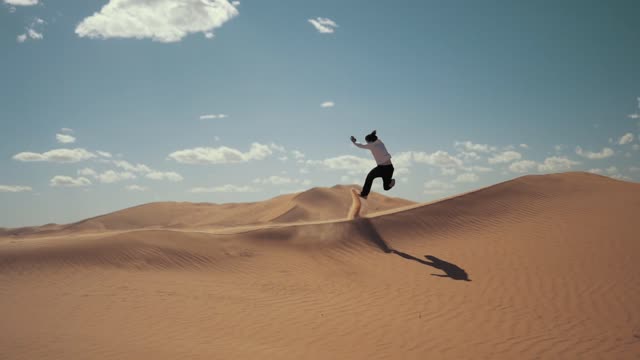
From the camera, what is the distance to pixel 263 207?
4859 centimetres

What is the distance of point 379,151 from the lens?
1022cm

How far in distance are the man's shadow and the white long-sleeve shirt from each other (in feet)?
10.6

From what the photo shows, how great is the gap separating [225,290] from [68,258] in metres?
4.40

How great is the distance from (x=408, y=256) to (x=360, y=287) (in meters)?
2.85

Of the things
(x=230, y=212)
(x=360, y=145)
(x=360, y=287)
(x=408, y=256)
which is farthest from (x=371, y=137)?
(x=230, y=212)

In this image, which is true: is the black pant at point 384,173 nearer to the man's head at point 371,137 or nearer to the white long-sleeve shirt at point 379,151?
the white long-sleeve shirt at point 379,151

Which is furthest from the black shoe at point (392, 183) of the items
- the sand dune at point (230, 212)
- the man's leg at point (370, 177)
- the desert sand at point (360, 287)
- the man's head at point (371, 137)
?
the sand dune at point (230, 212)

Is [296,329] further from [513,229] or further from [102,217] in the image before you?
[102,217]

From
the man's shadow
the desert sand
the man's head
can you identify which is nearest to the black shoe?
the man's head

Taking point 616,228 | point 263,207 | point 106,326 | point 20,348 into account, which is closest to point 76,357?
point 20,348

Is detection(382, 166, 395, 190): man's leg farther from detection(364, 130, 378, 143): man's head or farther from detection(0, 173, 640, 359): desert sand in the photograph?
detection(0, 173, 640, 359): desert sand

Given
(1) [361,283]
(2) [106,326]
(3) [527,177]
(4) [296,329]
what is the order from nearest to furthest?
(2) [106,326] → (4) [296,329] → (1) [361,283] → (3) [527,177]

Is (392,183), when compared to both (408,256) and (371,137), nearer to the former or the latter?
(371,137)

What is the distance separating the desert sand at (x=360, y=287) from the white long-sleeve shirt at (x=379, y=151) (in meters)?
2.98
